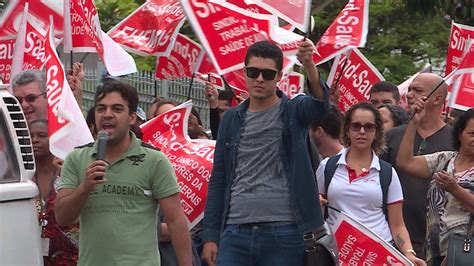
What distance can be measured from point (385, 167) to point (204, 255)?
159 cm

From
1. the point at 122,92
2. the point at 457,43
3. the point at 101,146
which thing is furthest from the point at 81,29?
the point at 457,43

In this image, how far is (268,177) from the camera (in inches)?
328

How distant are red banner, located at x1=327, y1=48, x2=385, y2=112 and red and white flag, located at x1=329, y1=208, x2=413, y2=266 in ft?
12.8

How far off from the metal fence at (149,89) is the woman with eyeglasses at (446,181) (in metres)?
6.71

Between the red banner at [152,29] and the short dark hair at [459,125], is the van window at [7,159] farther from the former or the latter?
the red banner at [152,29]

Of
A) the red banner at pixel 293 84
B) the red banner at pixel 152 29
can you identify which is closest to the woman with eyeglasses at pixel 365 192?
the red banner at pixel 152 29

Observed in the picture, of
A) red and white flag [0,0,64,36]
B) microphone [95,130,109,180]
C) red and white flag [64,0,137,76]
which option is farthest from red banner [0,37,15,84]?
microphone [95,130,109,180]

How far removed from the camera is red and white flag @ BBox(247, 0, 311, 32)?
29.1 feet

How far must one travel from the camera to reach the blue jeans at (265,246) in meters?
8.27

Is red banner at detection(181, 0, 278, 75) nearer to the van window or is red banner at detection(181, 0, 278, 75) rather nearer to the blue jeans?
the blue jeans

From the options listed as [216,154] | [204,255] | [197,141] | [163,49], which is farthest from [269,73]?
[163,49]

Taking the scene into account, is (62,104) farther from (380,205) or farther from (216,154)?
(380,205)

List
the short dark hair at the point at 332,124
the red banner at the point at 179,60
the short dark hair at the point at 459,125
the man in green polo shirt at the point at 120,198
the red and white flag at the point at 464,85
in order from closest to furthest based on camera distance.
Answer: the man in green polo shirt at the point at 120,198 < the short dark hair at the point at 459,125 < the short dark hair at the point at 332,124 < the red and white flag at the point at 464,85 < the red banner at the point at 179,60

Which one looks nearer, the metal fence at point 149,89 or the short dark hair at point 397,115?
the short dark hair at point 397,115
